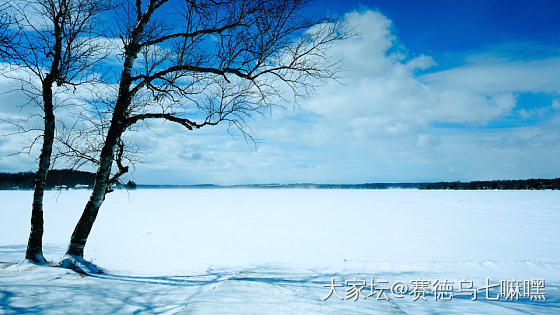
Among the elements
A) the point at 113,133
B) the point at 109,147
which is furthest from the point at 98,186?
the point at 113,133

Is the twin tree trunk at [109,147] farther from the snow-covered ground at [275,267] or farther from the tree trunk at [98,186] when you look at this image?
the snow-covered ground at [275,267]

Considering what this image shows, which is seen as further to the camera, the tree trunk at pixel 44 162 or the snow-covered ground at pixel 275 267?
the tree trunk at pixel 44 162

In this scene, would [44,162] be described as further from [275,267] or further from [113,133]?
[275,267]

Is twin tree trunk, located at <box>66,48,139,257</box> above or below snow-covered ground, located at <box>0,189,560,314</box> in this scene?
above

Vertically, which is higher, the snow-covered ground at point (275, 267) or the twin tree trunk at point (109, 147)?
the twin tree trunk at point (109, 147)

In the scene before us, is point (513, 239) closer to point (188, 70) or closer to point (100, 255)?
point (188, 70)

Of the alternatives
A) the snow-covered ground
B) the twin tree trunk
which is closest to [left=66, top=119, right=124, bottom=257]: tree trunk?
the twin tree trunk

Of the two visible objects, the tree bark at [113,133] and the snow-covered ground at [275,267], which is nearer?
the snow-covered ground at [275,267]

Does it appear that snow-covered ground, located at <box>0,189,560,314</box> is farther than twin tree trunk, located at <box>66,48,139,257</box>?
No

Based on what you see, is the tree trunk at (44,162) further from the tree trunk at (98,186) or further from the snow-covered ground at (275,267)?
the tree trunk at (98,186)

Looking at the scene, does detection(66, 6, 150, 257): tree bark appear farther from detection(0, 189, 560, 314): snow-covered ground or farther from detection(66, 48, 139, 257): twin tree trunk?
detection(0, 189, 560, 314): snow-covered ground

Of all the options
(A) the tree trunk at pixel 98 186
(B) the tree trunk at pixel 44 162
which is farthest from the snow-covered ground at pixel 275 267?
(A) the tree trunk at pixel 98 186

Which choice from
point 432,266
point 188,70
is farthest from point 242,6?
point 432,266

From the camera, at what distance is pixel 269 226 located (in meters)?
15.8
